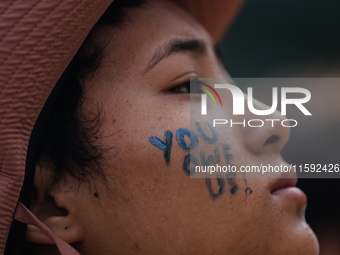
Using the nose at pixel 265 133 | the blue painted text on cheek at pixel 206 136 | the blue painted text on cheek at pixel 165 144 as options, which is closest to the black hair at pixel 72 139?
the blue painted text on cheek at pixel 165 144

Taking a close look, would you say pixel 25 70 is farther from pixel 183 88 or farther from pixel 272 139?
pixel 272 139

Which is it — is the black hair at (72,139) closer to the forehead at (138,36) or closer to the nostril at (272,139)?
the forehead at (138,36)

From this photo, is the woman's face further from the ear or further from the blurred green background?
the blurred green background

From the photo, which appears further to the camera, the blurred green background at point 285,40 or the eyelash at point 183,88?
the blurred green background at point 285,40

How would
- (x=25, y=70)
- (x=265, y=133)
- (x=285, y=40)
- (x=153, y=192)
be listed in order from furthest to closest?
1. (x=285, y=40)
2. (x=265, y=133)
3. (x=153, y=192)
4. (x=25, y=70)

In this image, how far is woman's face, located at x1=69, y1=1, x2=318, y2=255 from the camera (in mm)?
756

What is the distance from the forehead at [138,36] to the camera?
0.83m

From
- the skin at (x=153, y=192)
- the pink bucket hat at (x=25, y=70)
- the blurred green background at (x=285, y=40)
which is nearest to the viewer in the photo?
the pink bucket hat at (x=25, y=70)

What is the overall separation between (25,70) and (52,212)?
40 cm

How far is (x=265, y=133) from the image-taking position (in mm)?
856

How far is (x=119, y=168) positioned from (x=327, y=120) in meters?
1.47

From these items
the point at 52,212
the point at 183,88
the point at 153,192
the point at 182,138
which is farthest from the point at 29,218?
the point at 183,88

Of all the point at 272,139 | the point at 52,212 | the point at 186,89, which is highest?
the point at 186,89

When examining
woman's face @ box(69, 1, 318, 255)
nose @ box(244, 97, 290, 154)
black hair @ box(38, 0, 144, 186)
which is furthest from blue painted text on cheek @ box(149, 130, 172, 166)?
nose @ box(244, 97, 290, 154)
